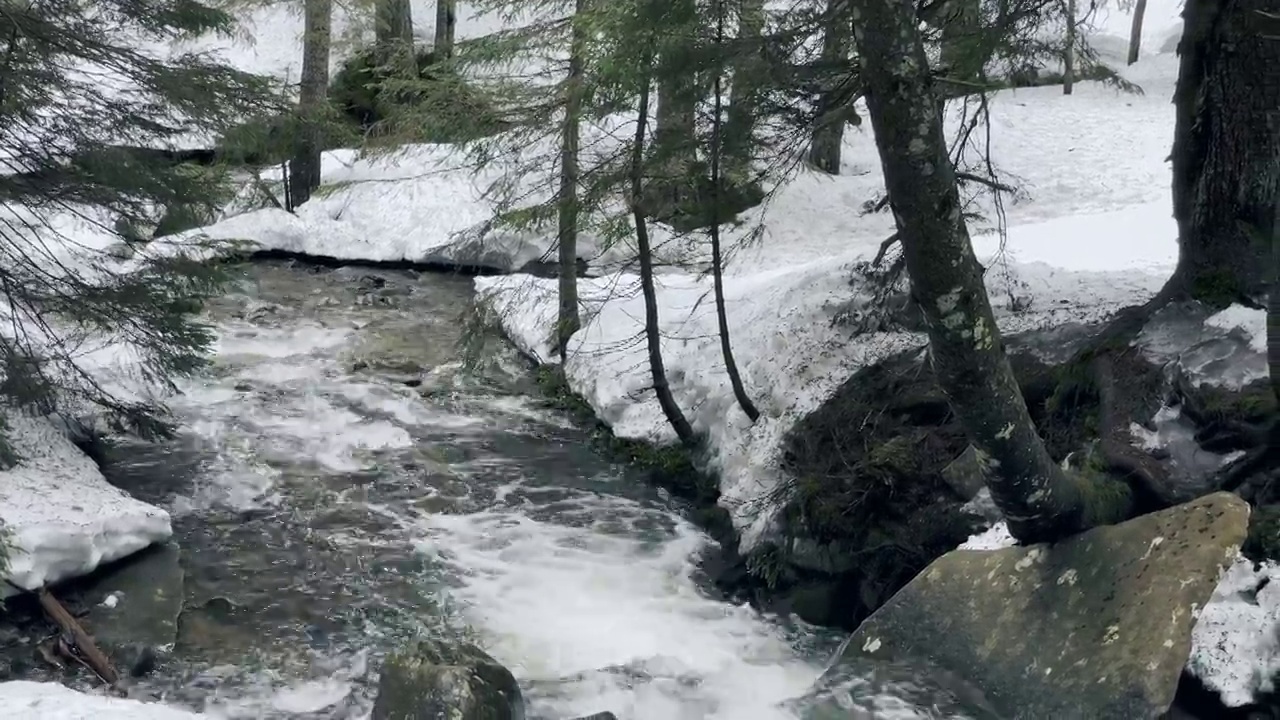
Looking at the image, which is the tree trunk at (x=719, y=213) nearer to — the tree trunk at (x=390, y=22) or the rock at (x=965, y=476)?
the rock at (x=965, y=476)

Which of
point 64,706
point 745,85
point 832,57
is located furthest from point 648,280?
point 64,706

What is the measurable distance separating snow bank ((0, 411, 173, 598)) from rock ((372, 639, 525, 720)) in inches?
124

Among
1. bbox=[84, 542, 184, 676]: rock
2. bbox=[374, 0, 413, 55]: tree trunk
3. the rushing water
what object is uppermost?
bbox=[374, 0, 413, 55]: tree trunk

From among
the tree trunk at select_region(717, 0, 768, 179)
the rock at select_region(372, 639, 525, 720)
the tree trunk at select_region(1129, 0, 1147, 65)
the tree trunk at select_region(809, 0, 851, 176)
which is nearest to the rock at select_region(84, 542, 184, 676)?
the rock at select_region(372, 639, 525, 720)

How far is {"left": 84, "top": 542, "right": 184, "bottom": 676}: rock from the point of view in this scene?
7797 millimetres

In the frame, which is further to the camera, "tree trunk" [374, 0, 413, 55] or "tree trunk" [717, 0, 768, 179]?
"tree trunk" [374, 0, 413, 55]

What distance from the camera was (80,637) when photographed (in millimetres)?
7770

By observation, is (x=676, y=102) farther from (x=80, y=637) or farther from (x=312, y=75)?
(x=312, y=75)

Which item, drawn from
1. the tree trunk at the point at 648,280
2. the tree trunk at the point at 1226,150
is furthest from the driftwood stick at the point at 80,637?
the tree trunk at the point at 1226,150

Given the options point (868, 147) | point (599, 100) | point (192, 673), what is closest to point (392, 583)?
point (192, 673)

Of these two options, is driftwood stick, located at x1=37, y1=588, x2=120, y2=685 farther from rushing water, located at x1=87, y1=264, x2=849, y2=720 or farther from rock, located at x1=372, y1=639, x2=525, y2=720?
rock, located at x1=372, y1=639, x2=525, y2=720

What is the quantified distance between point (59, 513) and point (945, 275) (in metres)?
7.05

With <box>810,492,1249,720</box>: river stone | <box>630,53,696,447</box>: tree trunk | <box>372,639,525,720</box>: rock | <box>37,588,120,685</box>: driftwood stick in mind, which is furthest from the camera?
<box>630,53,696,447</box>: tree trunk

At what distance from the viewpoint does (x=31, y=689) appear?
639 centimetres
